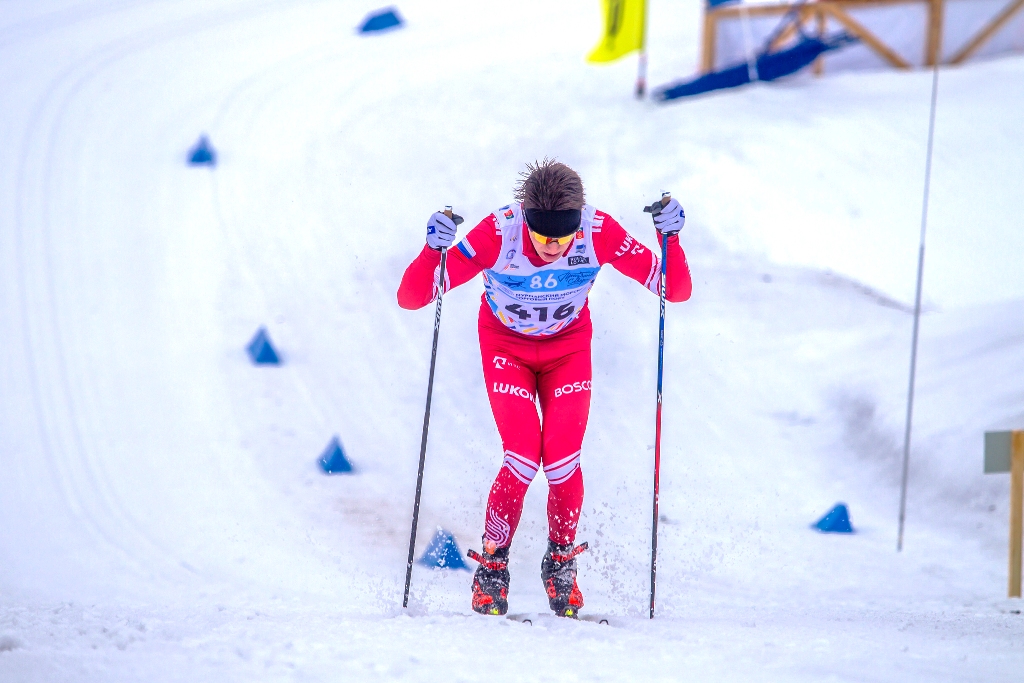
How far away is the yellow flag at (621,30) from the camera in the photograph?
1034cm

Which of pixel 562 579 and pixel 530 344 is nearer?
pixel 562 579

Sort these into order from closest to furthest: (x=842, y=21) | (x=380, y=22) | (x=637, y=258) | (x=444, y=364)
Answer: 1. (x=637, y=258)
2. (x=444, y=364)
3. (x=842, y=21)
4. (x=380, y=22)

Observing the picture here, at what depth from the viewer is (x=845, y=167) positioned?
29.9 feet

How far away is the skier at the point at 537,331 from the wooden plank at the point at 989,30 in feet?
26.7

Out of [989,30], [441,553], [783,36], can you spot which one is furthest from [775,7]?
[441,553]

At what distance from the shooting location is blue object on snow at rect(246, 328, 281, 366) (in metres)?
6.82

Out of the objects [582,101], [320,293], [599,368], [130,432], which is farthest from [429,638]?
[582,101]

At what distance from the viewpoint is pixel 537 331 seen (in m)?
4.02

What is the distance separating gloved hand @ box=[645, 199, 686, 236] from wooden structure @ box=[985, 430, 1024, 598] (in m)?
1.74

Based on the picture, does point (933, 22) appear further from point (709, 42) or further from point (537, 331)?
point (537, 331)

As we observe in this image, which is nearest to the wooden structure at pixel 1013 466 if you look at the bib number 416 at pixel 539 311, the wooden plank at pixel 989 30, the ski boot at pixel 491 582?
the bib number 416 at pixel 539 311

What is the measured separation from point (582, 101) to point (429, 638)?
8479 mm

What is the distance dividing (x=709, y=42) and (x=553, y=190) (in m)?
7.96

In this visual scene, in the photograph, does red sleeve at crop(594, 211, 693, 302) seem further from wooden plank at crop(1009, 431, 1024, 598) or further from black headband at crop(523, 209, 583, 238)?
wooden plank at crop(1009, 431, 1024, 598)
